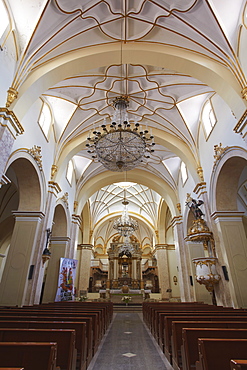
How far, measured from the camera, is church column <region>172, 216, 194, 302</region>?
12.9 meters

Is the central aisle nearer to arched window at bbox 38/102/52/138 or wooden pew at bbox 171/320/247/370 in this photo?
wooden pew at bbox 171/320/247/370

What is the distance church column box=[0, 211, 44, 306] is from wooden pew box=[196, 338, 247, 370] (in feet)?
24.7

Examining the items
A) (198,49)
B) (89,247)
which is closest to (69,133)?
(198,49)

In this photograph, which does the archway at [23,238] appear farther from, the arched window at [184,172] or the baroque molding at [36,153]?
the arched window at [184,172]

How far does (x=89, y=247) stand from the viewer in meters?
19.9

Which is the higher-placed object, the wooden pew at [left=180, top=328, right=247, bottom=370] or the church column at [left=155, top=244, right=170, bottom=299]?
the church column at [left=155, top=244, right=170, bottom=299]

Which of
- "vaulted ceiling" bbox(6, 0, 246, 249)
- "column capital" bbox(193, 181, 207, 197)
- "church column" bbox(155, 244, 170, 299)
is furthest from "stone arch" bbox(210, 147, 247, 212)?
"church column" bbox(155, 244, 170, 299)

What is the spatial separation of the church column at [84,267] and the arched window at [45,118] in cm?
1253

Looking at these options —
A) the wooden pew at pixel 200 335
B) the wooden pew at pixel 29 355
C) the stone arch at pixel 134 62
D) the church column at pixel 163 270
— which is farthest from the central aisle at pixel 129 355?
the church column at pixel 163 270

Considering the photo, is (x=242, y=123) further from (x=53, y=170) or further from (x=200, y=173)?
(x=53, y=170)

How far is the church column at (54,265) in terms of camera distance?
11633 millimetres

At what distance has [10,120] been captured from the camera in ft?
20.1

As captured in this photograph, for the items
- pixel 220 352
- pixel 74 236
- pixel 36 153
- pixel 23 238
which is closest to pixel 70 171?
pixel 74 236

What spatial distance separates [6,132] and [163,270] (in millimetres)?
17269
